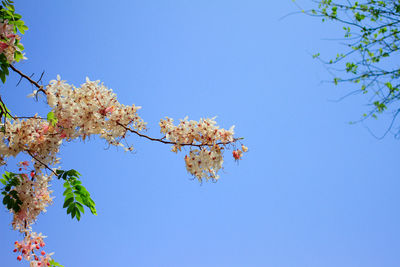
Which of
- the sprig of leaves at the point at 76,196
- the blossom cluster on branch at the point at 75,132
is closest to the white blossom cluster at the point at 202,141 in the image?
the blossom cluster on branch at the point at 75,132

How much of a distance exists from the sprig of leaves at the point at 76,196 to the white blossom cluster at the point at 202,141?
980 millimetres

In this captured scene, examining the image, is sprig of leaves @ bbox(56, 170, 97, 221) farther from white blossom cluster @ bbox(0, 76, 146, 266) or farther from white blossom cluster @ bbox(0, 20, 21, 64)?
white blossom cluster @ bbox(0, 20, 21, 64)

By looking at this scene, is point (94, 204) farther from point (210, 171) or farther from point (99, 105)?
point (210, 171)

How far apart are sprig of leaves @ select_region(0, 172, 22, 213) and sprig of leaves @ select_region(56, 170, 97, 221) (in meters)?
0.49

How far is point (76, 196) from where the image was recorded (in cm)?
342

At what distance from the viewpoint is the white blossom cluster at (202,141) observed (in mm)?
3281

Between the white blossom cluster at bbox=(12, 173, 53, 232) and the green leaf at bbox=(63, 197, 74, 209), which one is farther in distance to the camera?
the white blossom cluster at bbox=(12, 173, 53, 232)

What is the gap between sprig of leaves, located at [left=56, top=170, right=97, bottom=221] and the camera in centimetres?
337

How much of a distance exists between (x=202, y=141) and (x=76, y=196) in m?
1.35

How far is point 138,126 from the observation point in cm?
363

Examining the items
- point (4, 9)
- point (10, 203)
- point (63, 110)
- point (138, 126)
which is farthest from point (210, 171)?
point (4, 9)

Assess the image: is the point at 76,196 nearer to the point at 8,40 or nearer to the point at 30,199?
the point at 30,199

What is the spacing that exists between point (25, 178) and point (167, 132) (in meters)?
1.60

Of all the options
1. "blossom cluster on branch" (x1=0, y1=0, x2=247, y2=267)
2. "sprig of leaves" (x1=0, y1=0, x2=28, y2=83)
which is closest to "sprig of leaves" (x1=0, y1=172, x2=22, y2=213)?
"blossom cluster on branch" (x1=0, y1=0, x2=247, y2=267)
